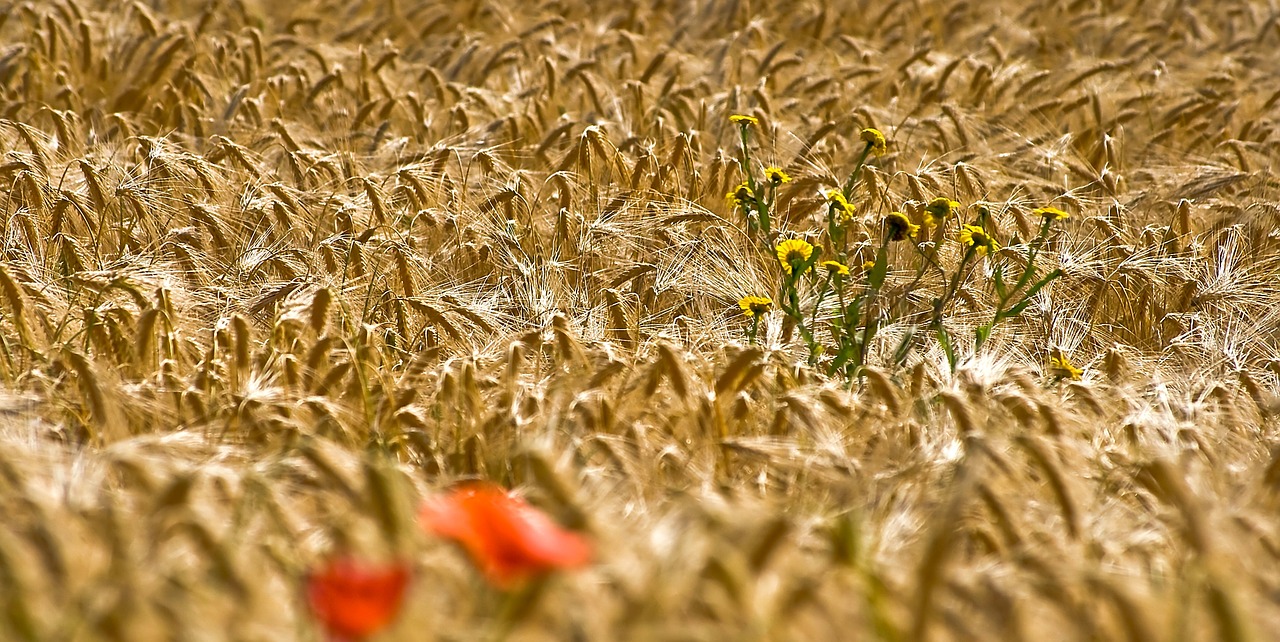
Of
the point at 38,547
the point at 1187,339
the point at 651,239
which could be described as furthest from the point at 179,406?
the point at 1187,339

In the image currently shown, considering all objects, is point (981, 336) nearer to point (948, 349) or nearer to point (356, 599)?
point (948, 349)

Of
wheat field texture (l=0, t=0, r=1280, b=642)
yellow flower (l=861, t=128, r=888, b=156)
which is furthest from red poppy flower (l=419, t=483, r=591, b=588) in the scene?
yellow flower (l=861, t=128, r=888, b=156)

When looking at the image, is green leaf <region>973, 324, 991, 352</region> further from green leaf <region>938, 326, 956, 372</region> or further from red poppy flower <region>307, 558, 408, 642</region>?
red poppy flower <region>307, 558, 408, 642</region>

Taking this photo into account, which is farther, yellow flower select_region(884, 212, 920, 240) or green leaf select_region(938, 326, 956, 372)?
yellow flower select_region(884, 212, 920, 240)

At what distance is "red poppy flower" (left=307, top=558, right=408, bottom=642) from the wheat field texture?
94 millimetres

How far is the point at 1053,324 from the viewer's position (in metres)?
3.24

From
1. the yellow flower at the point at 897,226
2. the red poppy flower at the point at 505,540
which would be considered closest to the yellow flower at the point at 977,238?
the yellow flower at the point at 897,226

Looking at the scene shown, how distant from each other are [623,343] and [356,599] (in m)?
1.90

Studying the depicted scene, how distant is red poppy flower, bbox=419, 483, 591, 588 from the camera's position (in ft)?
3.93

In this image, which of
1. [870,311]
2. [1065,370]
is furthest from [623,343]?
[1065,370]

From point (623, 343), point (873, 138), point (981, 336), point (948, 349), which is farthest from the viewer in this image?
point (873, 138)

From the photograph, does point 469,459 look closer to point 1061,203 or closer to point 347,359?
point 347,359

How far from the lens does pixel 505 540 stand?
3.97ft

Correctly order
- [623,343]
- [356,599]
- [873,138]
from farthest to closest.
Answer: [873,138] < [623,343] < [356,599]
